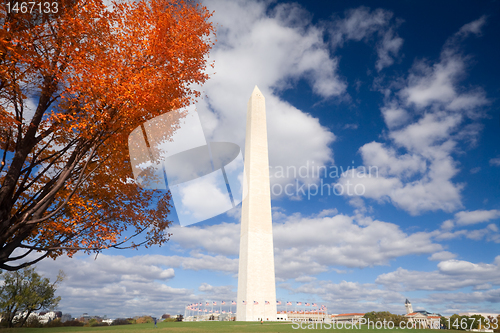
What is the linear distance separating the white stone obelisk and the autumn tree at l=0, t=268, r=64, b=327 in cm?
1665

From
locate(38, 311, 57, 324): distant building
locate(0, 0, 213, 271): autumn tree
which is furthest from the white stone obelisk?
locate(0, 0, 213, 271): autumn tree

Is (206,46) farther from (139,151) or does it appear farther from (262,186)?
(262,186)

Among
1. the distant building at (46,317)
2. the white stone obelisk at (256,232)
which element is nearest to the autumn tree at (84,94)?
the distant building at (46,317)

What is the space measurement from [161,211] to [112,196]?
1.79 m

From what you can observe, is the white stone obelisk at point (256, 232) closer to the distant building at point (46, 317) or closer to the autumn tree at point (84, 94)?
the distant building at point (46, 317)

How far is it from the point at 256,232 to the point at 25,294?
2079cm

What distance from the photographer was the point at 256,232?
98.8 ft

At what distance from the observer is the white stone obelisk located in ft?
92.4

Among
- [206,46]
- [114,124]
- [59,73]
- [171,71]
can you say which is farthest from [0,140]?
[206,46]

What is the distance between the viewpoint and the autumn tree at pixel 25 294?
22.1m

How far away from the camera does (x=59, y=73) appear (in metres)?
7.16

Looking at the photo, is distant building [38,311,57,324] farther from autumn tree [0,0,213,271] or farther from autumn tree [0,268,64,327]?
autumn tree [0,0,213,271]

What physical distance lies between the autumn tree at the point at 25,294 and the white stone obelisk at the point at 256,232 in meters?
16.6

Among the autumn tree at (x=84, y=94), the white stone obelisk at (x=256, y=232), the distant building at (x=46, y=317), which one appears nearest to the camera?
the autumn tree at (x=84, y=94)
